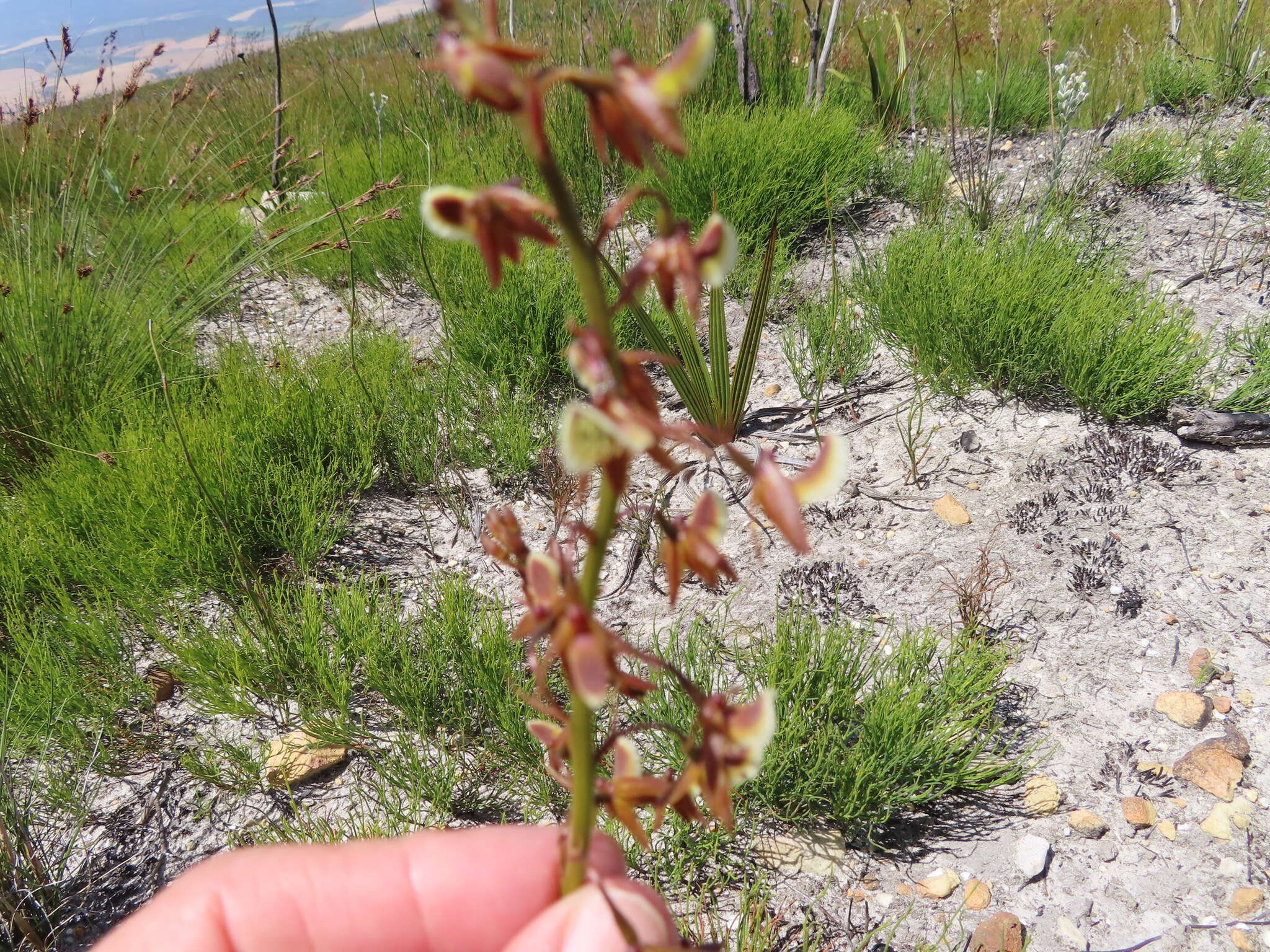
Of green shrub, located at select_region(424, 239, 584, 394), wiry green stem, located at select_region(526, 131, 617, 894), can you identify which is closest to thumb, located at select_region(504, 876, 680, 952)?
wiry green stem, located at select_region(526, 131, 617, 894)

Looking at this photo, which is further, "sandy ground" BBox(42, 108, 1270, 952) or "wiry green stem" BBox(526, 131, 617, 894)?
"sandy ground" BBox(42, 108, 1270, 952)

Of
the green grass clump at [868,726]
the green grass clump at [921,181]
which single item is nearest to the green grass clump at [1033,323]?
the green grass clump at [921,181]

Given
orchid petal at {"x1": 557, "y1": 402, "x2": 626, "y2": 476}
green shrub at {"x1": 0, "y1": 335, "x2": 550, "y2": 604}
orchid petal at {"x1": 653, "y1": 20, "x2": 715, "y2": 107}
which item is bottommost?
green shrub at {"x1": 0, "y1": 335, "x2": 550, "y2": 604}

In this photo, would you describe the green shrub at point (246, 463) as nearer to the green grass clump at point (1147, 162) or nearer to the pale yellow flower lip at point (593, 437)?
the pale yellow flower lip at point (593, 437)

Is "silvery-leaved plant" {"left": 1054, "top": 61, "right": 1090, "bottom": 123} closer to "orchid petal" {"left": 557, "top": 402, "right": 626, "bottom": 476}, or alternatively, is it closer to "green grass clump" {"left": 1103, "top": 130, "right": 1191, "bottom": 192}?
"green grass clump" {"left": 1103, "top": 130, "right": 1191, "bottom": 192}

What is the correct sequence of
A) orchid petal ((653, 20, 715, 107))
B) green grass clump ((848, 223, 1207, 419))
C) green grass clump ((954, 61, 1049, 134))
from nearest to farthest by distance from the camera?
orchid petal ((653, 20, 715, 107)), green grass clump ((848, 223, 1207, 419)), green grass clump ((954, 61, 1049, 134))

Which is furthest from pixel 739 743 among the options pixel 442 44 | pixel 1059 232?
pixel 1059 232
